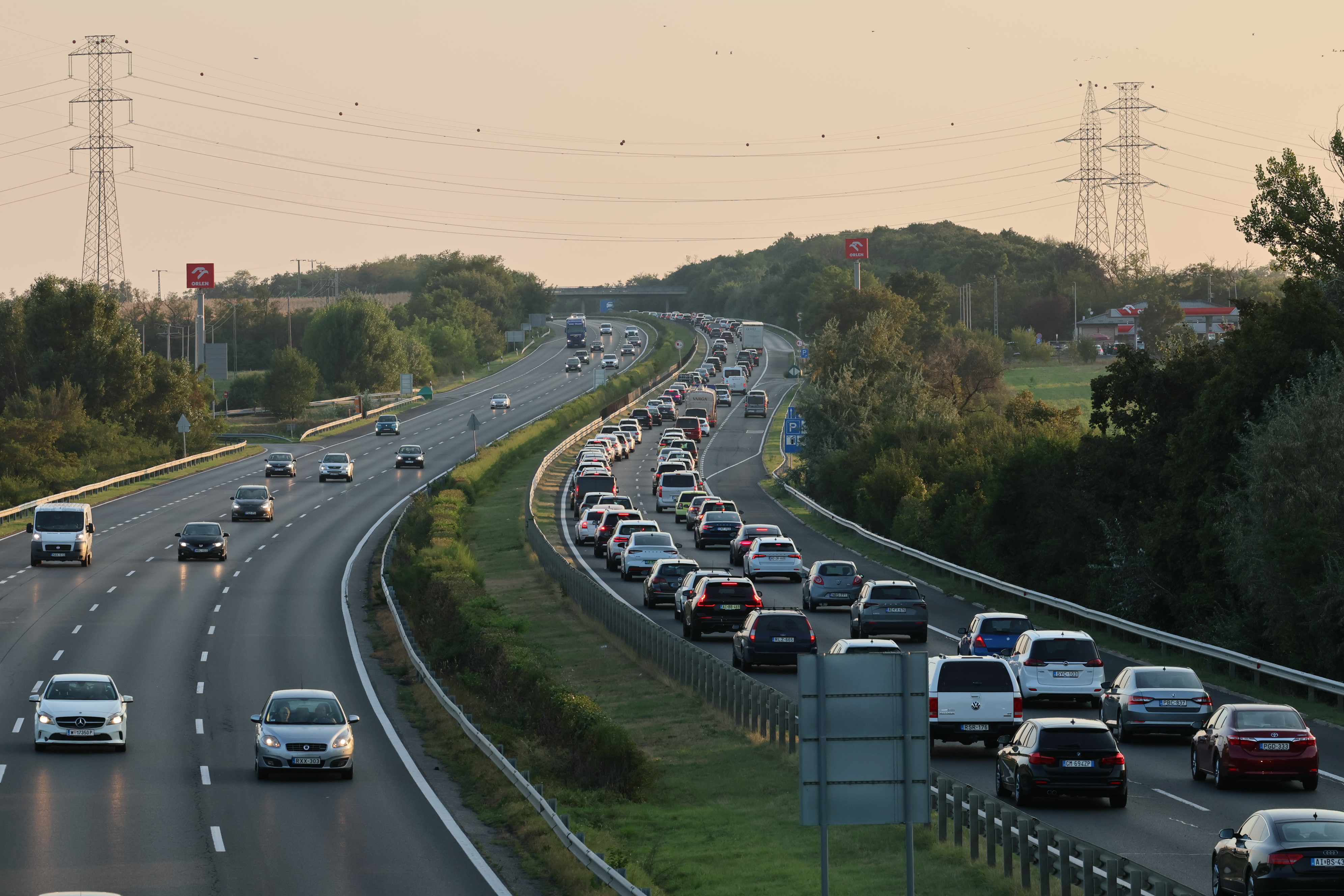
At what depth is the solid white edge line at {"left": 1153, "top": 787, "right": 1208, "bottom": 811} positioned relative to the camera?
22.8 metres

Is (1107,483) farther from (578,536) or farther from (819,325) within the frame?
(819,325)

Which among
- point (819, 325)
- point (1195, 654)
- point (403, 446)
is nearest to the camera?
point (1195, 654)

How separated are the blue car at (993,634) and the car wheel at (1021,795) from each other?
12604 mm

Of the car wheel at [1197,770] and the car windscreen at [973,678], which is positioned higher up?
the car windscreen at [973,678]

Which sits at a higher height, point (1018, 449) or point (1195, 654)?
point (1018, 449)

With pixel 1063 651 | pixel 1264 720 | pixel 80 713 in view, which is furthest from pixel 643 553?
pixel 1264 720

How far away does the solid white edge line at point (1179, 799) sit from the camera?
22.8m

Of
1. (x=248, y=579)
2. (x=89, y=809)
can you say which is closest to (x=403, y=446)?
(x=248, y=579)

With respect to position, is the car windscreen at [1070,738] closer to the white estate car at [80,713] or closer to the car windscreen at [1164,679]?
the car windscreen at [1164,679]

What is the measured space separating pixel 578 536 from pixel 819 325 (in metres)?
Answer: 110

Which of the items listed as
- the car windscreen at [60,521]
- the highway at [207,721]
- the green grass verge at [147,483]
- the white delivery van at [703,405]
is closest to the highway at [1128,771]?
the highway at [207,721]

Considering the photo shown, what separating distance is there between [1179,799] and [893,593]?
668 inches

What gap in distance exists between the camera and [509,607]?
51.4 metres

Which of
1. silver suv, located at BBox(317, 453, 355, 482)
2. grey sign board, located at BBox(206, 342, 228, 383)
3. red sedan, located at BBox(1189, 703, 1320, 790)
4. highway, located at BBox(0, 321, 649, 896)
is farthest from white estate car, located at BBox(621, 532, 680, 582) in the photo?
grey sign board, located at BBox(206, 342, 228, 383)
